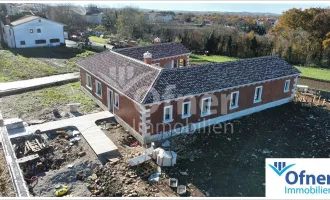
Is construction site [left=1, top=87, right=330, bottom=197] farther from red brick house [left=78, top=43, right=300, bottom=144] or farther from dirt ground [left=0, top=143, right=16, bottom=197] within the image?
red brick house [left=78, top=43, right=300, bottom=144]

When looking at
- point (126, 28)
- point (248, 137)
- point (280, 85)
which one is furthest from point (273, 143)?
point (126, 28)

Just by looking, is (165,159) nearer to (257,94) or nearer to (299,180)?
(299,180)

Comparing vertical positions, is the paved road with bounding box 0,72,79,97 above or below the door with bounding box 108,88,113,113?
below

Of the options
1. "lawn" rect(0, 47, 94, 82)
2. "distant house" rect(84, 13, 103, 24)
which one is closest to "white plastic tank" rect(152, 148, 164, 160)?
"lawn" rect(0, 47, 94, 82)

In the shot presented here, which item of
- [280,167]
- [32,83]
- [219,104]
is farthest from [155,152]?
[32,83]

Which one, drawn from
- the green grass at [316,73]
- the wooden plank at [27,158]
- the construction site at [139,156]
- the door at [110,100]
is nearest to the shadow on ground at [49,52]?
the door at [110,100]

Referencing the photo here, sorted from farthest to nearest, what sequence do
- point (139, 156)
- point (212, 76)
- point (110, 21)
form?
point (110, 21) → point (212, 76) → point (139, 156)

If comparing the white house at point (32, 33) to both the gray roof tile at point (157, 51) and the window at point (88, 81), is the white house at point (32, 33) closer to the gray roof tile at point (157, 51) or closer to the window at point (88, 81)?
the gray roof tile at point (157, 51)
